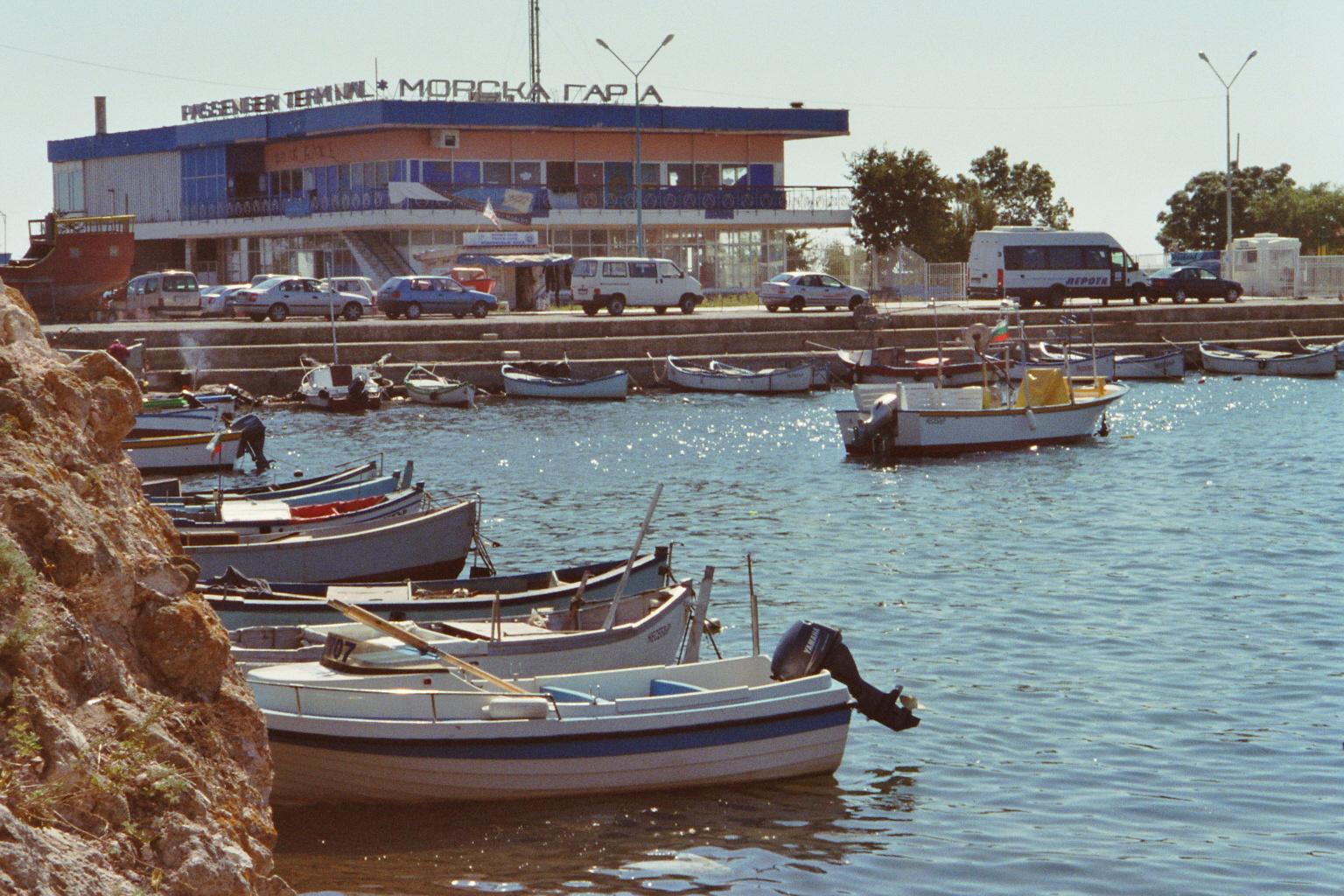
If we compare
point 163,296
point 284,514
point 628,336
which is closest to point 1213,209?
point 628,336

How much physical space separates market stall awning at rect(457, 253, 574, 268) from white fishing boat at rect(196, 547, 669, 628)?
4643 centimetres

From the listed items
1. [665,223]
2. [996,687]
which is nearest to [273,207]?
[665,223]

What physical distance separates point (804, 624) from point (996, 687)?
10.5 feet

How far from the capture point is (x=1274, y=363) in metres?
49.1

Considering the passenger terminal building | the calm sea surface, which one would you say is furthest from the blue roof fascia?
the calm sea surface

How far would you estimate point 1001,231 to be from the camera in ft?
182

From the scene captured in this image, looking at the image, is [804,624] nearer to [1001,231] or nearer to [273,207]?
[1001,231]

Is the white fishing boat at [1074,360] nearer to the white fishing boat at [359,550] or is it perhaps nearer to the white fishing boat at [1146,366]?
the white fishing boat at [1146,366]

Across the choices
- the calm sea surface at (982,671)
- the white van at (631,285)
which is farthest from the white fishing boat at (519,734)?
the white van at (631,285)

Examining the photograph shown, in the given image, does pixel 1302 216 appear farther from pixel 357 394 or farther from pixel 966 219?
pixel 357 394

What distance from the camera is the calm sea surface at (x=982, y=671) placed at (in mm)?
9656

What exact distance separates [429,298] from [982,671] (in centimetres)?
3891

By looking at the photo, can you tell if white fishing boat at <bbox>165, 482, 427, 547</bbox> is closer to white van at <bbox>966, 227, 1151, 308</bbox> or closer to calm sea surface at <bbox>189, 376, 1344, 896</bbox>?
calm sea surface at <bbox>189, 376, 1344, 896</bbox>

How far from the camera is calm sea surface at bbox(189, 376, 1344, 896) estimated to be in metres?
9.66
